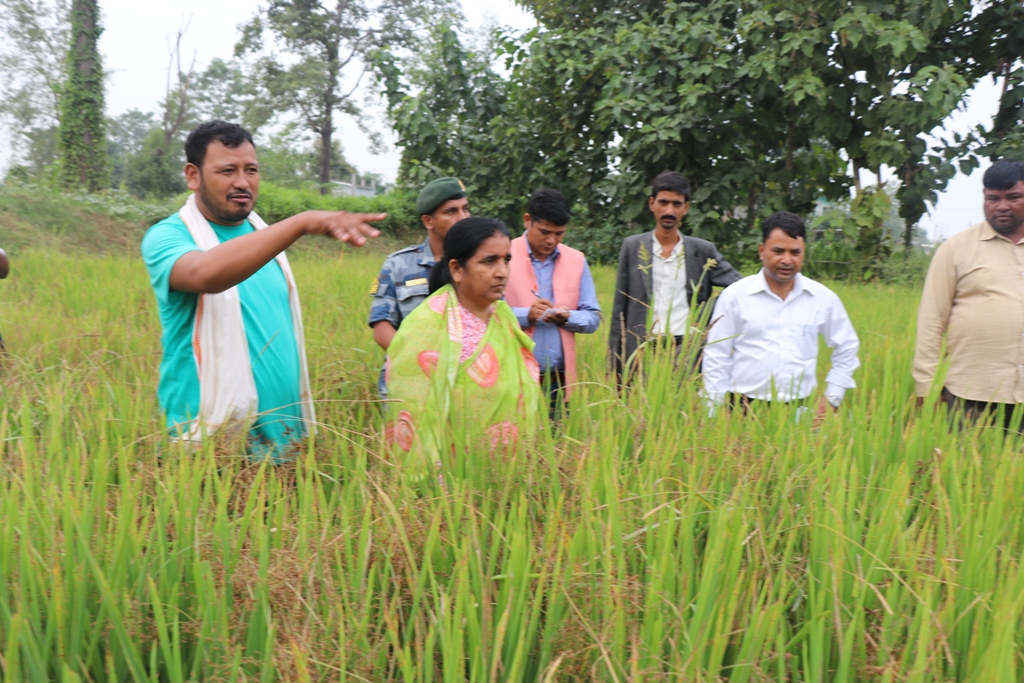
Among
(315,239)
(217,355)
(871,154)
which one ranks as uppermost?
(871,154)

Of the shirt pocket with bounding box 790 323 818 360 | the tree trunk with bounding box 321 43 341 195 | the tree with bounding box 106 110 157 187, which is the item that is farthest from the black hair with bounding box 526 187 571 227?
the tree with bounding box 106 110 157 187

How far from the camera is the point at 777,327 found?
3172 millimetres

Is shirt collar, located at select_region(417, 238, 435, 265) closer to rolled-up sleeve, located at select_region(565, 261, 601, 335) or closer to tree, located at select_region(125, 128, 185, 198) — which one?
rolled-up sleeve, located at select_region(565, 261, 601, 335)

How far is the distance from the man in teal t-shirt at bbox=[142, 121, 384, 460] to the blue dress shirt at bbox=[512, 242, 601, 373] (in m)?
1.13

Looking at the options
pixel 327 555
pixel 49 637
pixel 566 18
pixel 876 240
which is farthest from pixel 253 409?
pixel 566 18

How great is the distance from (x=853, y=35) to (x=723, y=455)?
Result: 8.39 meters

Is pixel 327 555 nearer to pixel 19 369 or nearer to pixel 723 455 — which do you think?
pixel 723 455

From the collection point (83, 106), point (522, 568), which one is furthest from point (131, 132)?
point (522, 568)

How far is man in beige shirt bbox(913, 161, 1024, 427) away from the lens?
10.5 feet

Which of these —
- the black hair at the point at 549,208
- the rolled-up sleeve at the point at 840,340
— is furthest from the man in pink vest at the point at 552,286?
the rolled-up sleeve at the point at 840,340

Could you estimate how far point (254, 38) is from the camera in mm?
28047

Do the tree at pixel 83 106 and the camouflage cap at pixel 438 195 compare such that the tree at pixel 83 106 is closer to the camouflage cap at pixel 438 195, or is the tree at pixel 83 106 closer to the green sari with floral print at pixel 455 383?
the camouflage cap at pixel 438 195

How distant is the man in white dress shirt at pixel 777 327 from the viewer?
10.3 ft

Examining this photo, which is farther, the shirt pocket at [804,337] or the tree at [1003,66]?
the tree at [1003,66]
